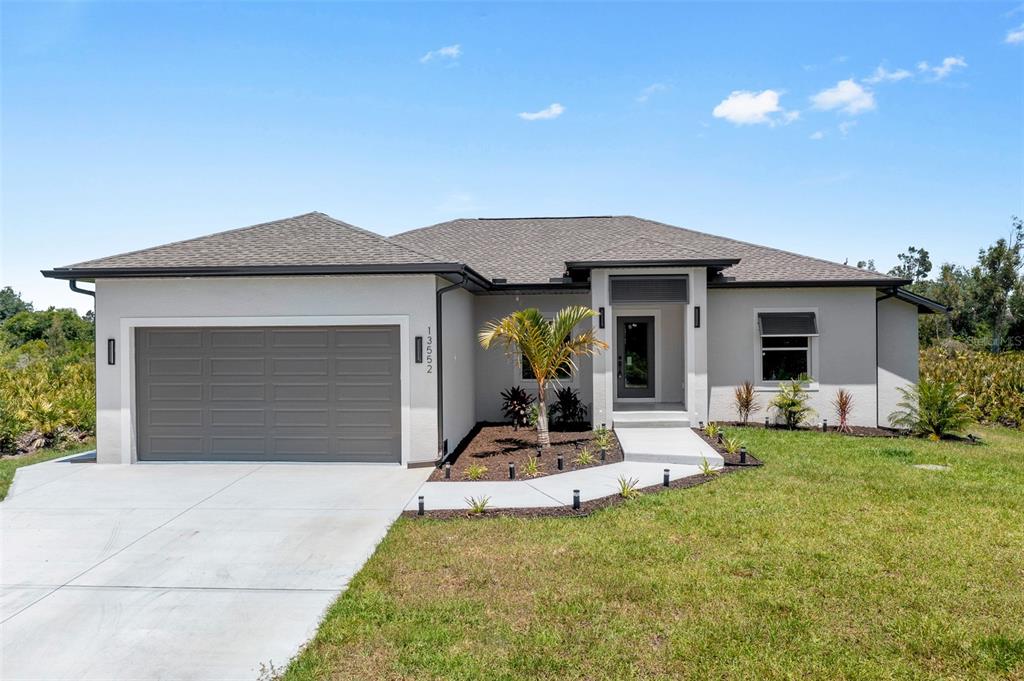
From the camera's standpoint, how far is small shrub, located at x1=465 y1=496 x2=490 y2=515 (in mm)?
7035

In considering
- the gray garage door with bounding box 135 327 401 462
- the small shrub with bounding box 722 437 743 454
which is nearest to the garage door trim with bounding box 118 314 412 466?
the gray garage door with bounding box 135 327 401 462

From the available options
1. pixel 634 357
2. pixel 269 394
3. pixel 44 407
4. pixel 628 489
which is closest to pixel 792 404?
pixel 634 357

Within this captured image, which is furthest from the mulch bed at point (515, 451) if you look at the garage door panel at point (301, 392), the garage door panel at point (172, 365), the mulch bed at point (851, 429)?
the garage door panel at point (172, 365)

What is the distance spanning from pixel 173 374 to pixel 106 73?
252 inches

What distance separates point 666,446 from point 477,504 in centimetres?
454

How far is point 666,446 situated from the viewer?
10.3 metres

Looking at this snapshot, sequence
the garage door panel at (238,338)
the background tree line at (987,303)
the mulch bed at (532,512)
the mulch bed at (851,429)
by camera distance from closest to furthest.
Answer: the mulch bed at (532,512) < the garage door panel at (238,338) < the mulch bed at (851,429) < the background tree line at (987,303)

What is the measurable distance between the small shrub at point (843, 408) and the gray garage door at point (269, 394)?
1036 centimetres

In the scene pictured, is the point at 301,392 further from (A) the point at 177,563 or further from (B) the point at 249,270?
(A) the point at 177,563

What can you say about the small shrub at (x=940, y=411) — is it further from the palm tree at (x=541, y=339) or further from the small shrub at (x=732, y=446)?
the palm tree at (x=541, y=339)

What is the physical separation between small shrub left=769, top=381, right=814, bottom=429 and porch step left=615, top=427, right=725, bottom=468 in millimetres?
2754

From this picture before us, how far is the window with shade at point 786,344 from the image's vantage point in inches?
531

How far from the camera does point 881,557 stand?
5.46 m

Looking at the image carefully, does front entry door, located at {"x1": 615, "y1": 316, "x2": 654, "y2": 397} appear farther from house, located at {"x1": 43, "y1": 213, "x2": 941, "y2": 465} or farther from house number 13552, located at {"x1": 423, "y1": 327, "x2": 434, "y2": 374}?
house number 13552, located at {"x1": 423, "y1": 327, "x2": 434, "y2": 374}
